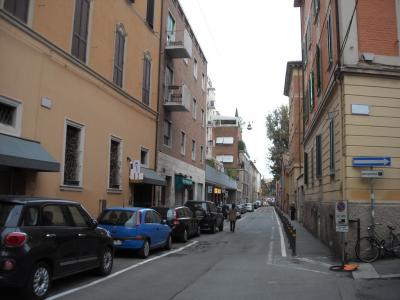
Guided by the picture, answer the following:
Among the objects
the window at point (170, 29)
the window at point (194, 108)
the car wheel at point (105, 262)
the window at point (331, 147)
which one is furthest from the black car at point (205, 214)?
the car wheel at point (105, 262)

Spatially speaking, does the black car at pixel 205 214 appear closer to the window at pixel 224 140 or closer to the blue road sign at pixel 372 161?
the blue road sign at pixel 372 161

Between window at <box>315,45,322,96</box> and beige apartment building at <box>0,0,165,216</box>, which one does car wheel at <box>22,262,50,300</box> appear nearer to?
beige apartment building at <box>0,0,165,216</box>

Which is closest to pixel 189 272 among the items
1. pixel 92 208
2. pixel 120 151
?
pixel 92 208

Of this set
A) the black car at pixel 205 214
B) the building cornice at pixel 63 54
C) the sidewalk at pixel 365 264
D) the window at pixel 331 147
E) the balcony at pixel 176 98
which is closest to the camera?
the sidewalk at pixel 365 264

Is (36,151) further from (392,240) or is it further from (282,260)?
(392,240)

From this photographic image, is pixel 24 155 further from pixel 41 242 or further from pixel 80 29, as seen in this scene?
pixel 80 29

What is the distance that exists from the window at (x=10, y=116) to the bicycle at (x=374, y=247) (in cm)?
1006

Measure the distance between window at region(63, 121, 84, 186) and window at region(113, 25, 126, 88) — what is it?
417 centimetres

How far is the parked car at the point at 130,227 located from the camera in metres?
13.6

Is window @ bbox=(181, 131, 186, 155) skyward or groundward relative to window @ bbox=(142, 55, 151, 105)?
groundward

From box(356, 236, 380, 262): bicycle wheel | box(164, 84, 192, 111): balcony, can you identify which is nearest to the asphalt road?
box(356, 236, 380, 262): bicycle wheel

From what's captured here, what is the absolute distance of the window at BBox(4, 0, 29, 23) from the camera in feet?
42.9

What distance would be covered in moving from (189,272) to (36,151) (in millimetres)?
5435

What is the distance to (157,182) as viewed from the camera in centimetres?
2347
